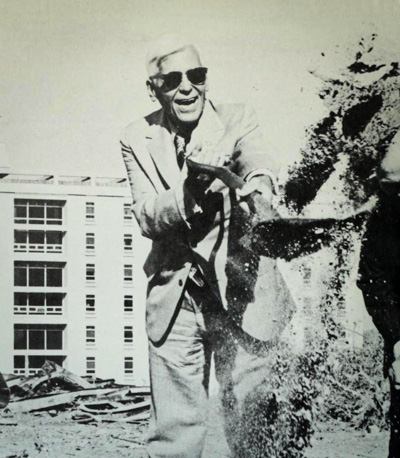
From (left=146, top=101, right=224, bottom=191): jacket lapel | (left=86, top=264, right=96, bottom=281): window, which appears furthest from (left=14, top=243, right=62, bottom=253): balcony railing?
(left=146, top=101, right=224, bottom=191): jacket lapel

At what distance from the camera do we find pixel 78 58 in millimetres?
3215

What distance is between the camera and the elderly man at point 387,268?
3287 millimetres

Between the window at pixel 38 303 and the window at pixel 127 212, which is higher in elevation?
the window at pixel 127 212

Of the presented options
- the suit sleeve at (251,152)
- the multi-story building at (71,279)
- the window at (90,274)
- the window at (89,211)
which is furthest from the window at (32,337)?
the suit sleeve at (251,152)

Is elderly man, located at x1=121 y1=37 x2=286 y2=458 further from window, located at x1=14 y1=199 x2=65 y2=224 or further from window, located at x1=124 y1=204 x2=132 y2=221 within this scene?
window, located at x1=14 y1=199 x2=65 y2=224

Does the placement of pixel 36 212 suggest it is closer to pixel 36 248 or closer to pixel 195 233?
pixel 36 248

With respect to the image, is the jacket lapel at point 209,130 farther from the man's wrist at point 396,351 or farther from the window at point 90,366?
the man's wrist at point 396,351

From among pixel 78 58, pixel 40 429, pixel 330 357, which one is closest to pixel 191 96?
pixel 78 58

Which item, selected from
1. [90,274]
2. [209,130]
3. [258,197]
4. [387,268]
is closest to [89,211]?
[90,274]

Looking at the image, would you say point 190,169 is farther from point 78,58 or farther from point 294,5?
point 294,5

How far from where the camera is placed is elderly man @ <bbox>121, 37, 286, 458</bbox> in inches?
120

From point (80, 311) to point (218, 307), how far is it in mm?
592

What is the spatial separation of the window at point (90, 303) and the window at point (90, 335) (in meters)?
0.07

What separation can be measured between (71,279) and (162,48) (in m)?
1.09
